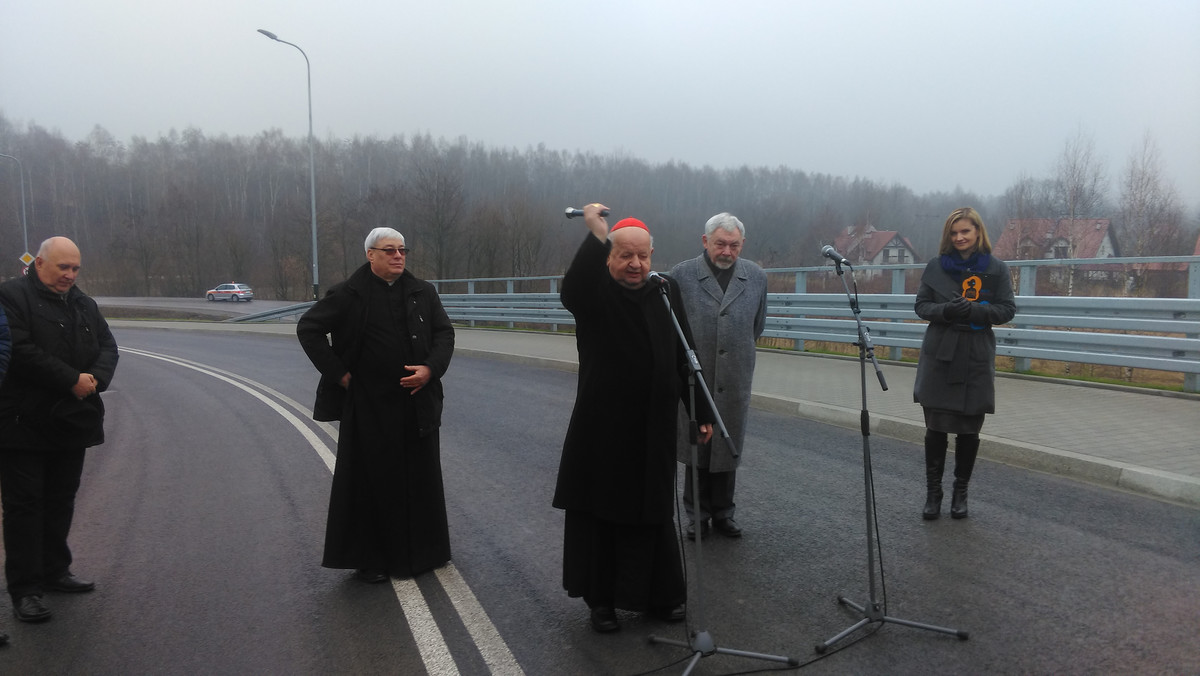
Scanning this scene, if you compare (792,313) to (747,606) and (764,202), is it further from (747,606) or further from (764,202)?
(764,202)

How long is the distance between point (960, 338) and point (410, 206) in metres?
44.1

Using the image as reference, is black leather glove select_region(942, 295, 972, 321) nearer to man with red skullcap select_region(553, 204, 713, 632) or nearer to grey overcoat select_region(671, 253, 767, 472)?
grey overcoat select_region(671, 253, 767, 472)

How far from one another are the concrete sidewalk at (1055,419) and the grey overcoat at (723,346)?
10.8 ft

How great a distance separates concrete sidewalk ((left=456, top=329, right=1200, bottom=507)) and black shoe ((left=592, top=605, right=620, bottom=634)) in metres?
4.49

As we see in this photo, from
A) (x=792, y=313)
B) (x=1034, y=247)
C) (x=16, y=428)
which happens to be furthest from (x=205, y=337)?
(x=1034, y=247)

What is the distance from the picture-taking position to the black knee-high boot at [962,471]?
5.22 m

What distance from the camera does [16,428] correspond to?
12.8ft

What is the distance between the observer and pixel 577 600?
405 cm

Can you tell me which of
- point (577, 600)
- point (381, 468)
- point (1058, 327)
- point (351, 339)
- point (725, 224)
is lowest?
point (577, 600)

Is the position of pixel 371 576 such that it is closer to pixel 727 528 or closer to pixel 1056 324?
pixel 727 528

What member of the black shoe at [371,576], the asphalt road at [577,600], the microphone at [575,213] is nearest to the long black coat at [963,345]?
the asphalt road at [577,600]

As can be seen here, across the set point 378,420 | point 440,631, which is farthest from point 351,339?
point 440,631

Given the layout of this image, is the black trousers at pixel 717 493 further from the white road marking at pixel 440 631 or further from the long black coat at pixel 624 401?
the white road marking at pixel 440 631

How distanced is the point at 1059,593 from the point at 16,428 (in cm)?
533
